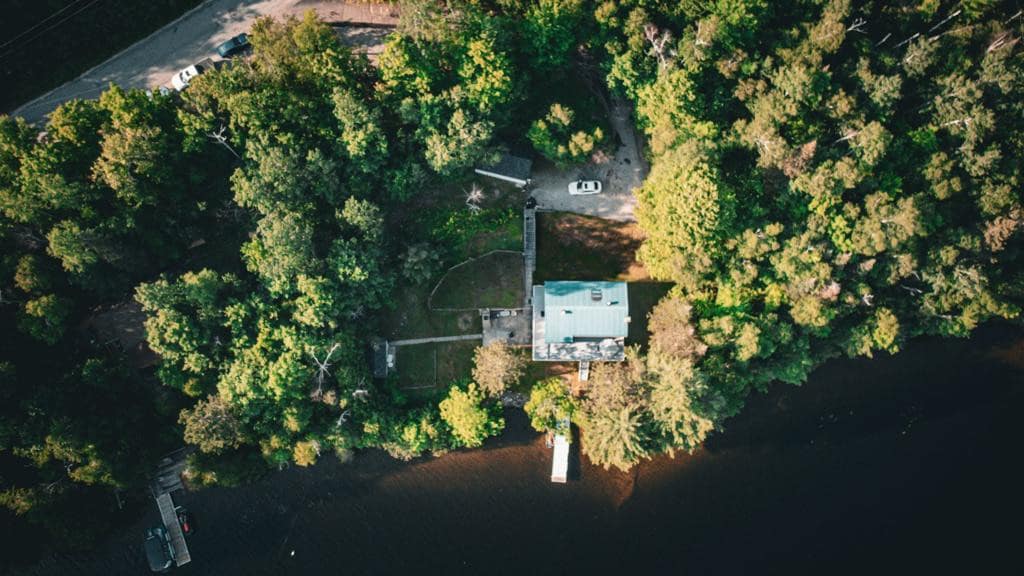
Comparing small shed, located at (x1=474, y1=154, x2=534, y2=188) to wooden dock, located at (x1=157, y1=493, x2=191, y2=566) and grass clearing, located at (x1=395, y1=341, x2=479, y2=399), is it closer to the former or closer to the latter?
grass clearing, located at (x1=395, y1=341, x2=479, y2=399)

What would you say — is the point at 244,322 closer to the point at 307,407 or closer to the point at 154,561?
the point at 307,407

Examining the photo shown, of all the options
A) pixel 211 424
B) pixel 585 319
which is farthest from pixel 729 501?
pixel 211 424

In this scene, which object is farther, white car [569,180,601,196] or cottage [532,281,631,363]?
white car [569,180,601,196]

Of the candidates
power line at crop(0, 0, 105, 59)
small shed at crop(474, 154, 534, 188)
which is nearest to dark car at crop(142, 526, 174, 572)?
power line at crop(0, 0, 105, 59)

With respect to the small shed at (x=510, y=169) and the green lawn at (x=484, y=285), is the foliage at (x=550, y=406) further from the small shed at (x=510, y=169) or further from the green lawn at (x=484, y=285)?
the small shed at (x=510, y=169)

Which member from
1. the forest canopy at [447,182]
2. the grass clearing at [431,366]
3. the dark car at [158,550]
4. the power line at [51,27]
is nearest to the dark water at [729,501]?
the dark car at [158,550]

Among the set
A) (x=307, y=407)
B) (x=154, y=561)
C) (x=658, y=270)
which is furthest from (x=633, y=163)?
(x=154, y=561)
